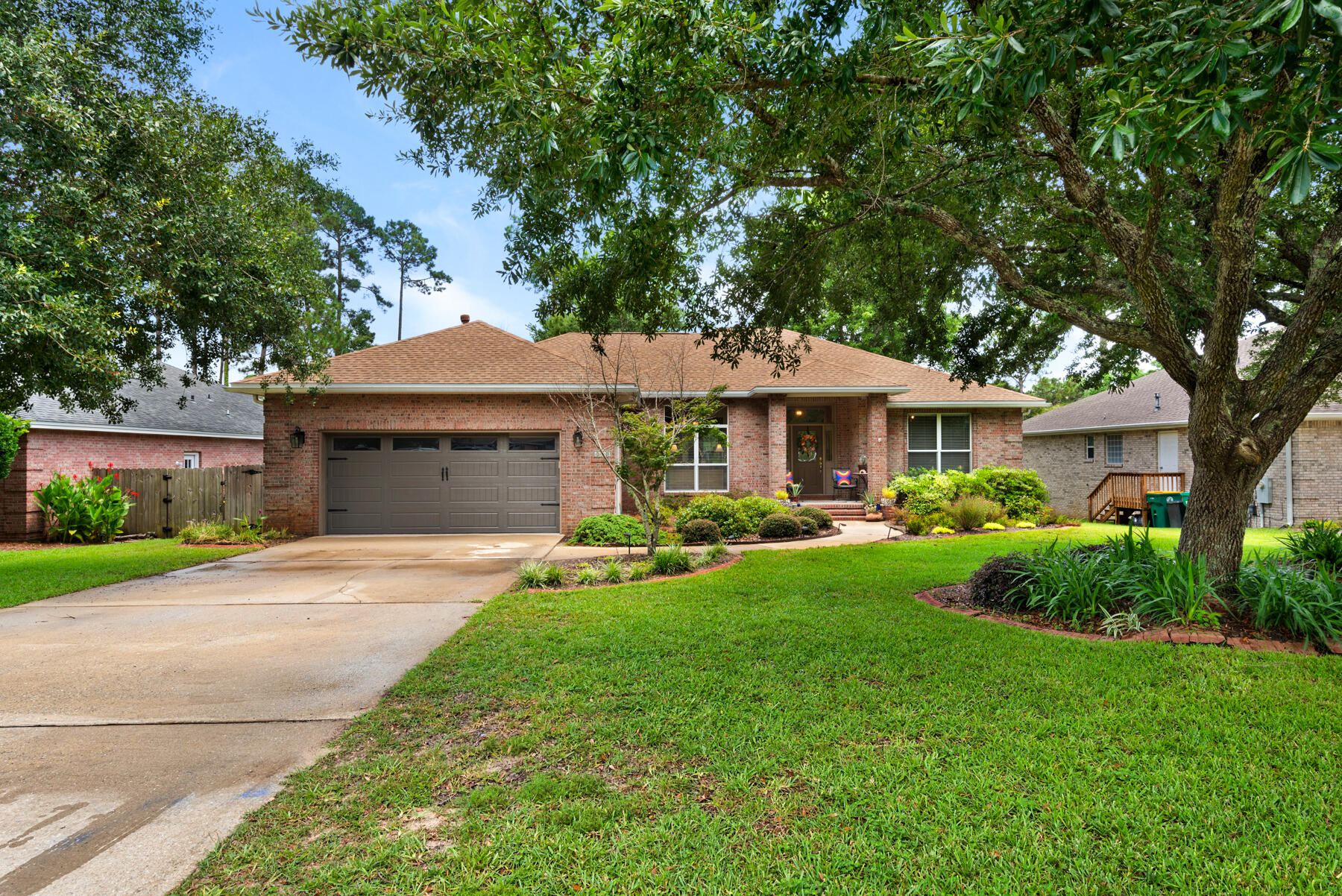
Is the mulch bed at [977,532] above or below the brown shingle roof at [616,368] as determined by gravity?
below

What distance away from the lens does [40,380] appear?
8070 millimetres

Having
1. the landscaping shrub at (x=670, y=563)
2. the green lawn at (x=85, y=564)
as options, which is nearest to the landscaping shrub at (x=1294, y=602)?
the landscaping shrub at (x=670, y=563)

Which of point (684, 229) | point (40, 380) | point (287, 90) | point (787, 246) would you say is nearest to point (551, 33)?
point (684, 229)

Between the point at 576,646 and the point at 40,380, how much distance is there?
8.12 m

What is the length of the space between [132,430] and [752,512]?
16339 millimetres

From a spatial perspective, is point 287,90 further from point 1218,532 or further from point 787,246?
point 1218,532

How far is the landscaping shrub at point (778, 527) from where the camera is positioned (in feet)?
40.8

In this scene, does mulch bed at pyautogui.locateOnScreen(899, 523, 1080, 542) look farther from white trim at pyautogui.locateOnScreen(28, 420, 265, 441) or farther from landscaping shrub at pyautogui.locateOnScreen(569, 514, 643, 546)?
white trim at pyautogui.locateOnScreen(28, 420, 265, 441)

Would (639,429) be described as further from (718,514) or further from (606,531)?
(718,514)

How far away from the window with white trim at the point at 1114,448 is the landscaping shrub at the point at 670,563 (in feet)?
57.3

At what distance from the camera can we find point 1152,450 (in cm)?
1828

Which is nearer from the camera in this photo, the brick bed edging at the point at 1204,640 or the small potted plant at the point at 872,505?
the brick bed edging at the point at 1204,640

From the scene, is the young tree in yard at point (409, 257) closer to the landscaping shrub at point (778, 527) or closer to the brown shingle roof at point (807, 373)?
the brown shingle roof at point (807, 373)

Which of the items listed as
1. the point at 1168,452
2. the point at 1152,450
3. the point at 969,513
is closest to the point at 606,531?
the point at 969,513
